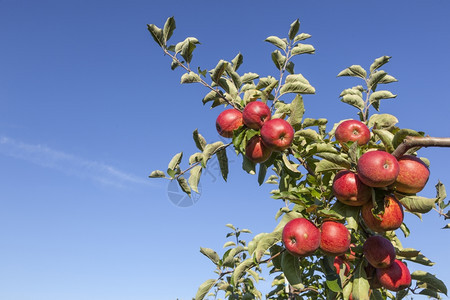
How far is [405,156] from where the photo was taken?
2758mm

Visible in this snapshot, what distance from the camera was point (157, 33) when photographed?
3574mm

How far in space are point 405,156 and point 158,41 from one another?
247 cm

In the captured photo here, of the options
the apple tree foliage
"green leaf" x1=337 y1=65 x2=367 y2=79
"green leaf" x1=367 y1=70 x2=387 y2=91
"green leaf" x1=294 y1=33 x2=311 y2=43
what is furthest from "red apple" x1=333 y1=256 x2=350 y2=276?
"green leaf" x1=294 y1=33 x2=311 y2=43

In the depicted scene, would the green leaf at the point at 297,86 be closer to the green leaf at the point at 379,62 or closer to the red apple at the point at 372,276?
the green leaf at the point at 379,62

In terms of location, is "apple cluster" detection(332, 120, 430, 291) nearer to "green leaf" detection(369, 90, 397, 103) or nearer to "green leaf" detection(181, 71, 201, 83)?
"green leaf" detection(369, 90, 397, 103)

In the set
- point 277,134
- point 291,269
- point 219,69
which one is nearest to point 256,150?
point 277,134

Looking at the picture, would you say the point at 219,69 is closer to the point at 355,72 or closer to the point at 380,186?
the point at 355,72

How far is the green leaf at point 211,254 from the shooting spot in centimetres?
410

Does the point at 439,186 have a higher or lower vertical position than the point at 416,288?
higher

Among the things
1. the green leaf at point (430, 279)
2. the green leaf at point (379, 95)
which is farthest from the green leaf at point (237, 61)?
the green leaf at point (430, 279)

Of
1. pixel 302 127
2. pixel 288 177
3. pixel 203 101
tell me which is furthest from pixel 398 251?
pixel 203 101

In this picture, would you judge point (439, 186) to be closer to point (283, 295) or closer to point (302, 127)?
point (302, 127)

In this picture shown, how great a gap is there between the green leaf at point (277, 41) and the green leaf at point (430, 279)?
111 inches

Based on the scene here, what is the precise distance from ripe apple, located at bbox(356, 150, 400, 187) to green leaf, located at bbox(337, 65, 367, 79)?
178cm
